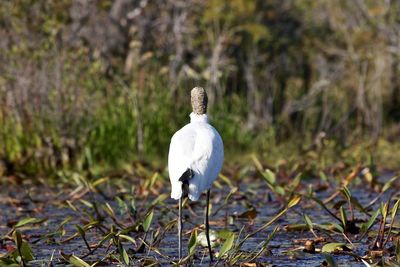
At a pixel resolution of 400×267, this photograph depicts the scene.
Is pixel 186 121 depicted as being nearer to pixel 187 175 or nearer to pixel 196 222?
pixel 196 222

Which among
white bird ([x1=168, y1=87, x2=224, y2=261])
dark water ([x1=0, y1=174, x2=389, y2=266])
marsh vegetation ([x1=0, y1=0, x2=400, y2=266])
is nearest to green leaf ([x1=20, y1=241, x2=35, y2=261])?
marsh vegetation ([x1=0, y1=0, x2=400, y2=266])

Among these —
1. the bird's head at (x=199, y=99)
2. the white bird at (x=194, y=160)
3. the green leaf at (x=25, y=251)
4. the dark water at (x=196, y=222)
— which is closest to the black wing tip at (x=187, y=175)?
the white bird at (x=194, y=160)

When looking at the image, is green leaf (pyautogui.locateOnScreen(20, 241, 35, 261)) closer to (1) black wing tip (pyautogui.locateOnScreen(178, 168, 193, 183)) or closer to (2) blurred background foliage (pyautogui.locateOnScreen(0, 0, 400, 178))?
(1) black wing tip (pyautogui.locateOnScreen(178, 168, 193, 183))

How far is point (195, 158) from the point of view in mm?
4238

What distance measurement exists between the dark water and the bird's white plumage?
651 millimetres

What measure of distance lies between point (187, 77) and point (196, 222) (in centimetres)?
489

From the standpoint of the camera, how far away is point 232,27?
13.5 m

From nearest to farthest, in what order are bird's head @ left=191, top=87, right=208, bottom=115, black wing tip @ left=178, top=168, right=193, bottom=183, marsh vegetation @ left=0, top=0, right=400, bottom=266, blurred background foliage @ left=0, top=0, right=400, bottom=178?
black wing tip @ left=178, top=168, right=193, bottom=183 < bird's head @ left=191, top=87, right=208, bottom=115 < marsh vegetation @ left=0, top=0, right=400, bottom=266 < blurred background foliage @ left=0, top=0, right=400, bottom=178

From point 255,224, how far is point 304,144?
532cm

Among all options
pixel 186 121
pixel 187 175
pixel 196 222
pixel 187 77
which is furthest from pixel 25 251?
pixel 187 77

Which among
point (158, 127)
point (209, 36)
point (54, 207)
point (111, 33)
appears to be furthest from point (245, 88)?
point (54, 207)

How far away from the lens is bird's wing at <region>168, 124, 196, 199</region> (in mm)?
4219

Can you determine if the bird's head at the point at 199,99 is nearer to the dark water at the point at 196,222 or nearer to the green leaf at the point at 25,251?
the dark water at the point at 196,222

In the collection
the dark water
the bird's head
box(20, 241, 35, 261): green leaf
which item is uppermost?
the bird's head
